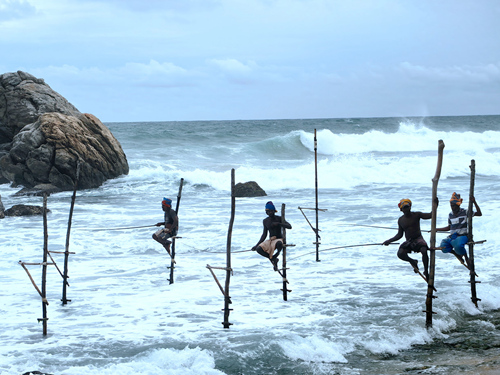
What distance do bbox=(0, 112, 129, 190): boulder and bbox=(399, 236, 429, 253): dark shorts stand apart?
17190mm

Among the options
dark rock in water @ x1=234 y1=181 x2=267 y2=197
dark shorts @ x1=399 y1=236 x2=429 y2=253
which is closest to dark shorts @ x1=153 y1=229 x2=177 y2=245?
dark shorts @ x1=399 y1=236 x2=429 y2=253

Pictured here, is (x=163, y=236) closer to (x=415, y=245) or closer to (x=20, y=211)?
(x=415, y=245)

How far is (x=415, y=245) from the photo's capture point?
10.2 metres

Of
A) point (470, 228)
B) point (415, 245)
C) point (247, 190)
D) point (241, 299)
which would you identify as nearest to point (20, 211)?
point (247, 190)

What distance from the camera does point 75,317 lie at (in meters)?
10.0

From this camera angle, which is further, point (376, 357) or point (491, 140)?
point (491, 140)

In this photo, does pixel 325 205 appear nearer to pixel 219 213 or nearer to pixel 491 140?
pixel 219 213

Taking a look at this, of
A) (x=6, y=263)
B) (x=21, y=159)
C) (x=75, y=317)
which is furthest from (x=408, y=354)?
(x=21, y=159)

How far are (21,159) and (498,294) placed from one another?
20517mm

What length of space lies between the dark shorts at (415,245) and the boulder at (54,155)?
677 inches

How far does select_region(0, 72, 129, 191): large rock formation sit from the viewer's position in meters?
24.4

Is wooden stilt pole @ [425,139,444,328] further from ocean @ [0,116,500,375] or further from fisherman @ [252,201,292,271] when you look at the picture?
fisherman @ [252,201,292,271]

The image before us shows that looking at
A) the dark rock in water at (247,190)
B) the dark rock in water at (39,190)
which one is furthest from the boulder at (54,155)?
the dark rock in water at (247,190)

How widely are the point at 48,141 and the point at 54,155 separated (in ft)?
2.12
